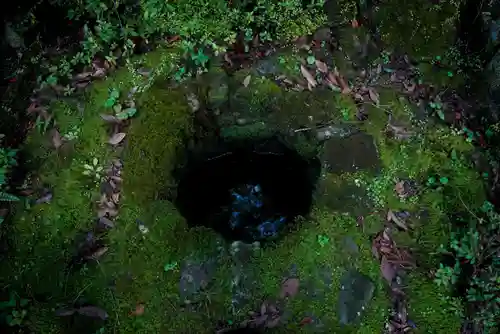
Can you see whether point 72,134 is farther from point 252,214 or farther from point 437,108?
point 437,108

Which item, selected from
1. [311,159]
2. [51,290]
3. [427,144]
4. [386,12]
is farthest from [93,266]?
[386,12]

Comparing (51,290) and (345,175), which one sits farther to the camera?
(345,175)

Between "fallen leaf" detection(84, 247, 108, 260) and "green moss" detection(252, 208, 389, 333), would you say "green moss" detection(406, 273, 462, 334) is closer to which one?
"green moss" detection(252, 208, 389, 333)

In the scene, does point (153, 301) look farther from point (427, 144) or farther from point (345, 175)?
point (427, 144)

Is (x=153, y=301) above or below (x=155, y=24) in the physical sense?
below

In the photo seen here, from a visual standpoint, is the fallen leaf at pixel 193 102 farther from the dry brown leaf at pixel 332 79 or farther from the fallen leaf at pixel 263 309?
the fallen leaf at pixel 263 309

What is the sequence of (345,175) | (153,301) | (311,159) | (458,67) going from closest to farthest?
(153,301) < (345,175) < (311,159) < (458,67)
